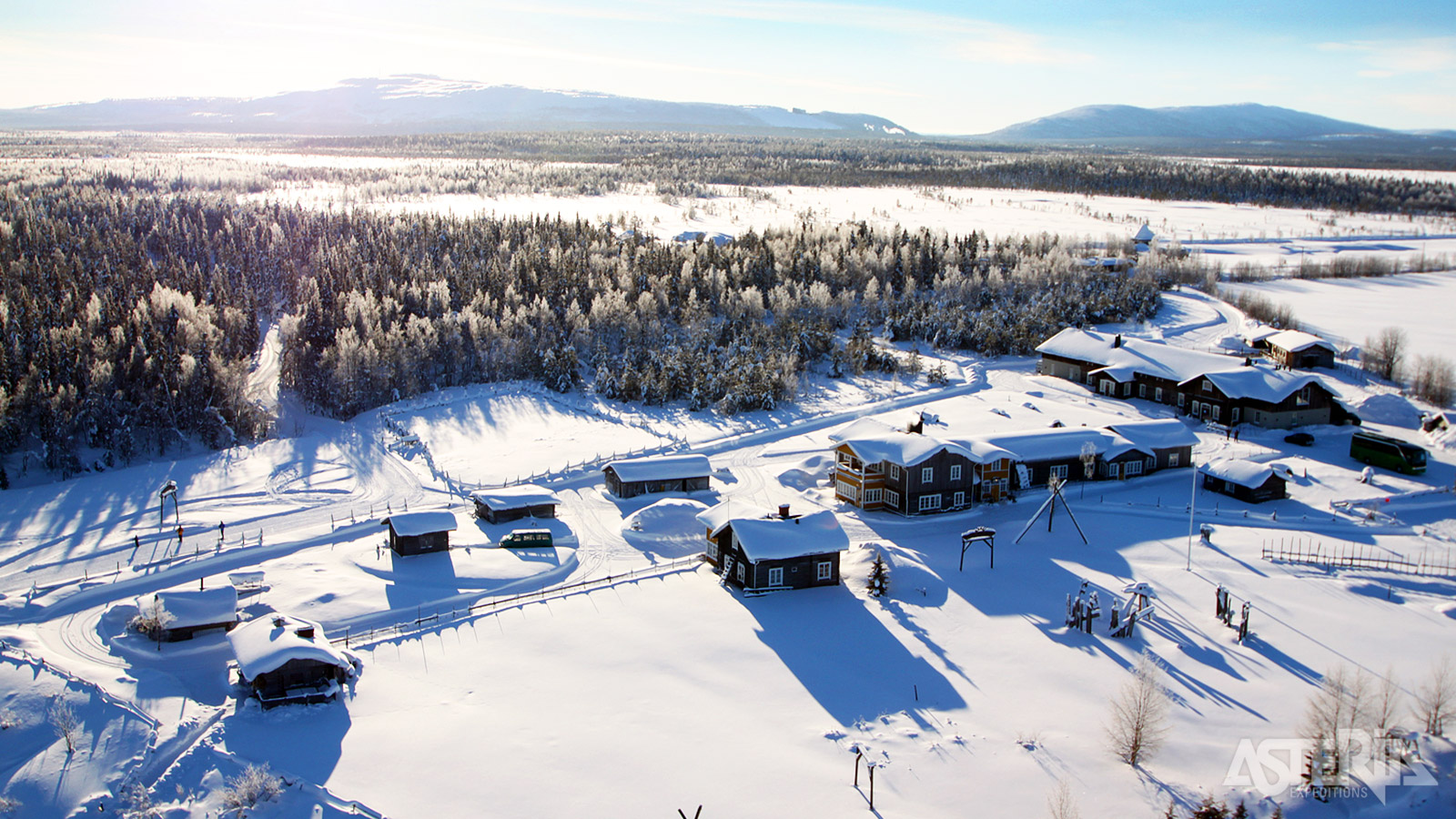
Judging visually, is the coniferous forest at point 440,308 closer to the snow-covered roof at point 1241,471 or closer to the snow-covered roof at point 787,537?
the snow-covered roof at point 787,537

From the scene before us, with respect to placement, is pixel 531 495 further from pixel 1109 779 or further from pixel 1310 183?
pixel 1310 183

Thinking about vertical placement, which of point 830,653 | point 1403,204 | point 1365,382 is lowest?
point 830,653

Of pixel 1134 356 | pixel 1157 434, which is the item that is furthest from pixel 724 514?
pixel 1134 356

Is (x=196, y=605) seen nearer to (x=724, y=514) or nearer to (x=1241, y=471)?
(x=724, y=514)

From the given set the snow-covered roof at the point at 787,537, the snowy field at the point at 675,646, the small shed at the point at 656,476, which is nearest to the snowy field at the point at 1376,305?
the snowy field at the point at 675,646

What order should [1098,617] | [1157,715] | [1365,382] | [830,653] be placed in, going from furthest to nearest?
[1365,382], [1098,617], [830,653], [1157,715]

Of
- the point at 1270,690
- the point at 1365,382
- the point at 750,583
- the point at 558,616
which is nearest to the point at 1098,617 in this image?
the point at 1270,690
